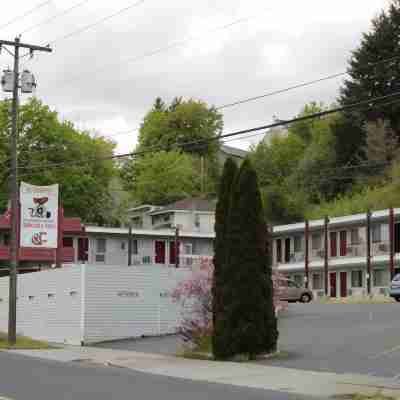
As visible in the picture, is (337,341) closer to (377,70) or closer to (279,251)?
(279,251)

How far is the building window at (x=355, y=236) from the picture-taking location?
62.1 metres

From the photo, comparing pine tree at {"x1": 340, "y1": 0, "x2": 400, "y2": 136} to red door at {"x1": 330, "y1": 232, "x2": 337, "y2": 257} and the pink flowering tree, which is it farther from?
the pink flowering tree

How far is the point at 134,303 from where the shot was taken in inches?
1294

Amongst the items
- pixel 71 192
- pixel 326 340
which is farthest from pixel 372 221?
pixel 326 340

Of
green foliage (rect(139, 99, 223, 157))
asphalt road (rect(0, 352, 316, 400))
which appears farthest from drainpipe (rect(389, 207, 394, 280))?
green foliage (rect(139, 99, 223, 157))

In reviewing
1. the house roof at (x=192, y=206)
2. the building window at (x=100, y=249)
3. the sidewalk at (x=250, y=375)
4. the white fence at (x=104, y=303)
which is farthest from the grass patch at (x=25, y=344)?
the house roof at (x=192, y=206)

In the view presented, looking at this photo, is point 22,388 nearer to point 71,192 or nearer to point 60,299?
point 60,299

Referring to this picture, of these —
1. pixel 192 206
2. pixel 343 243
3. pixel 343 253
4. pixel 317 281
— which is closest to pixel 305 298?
pixel 343 253

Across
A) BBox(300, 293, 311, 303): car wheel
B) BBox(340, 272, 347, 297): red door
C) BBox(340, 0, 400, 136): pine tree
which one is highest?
BBox(340, 0, 400, 136): pine tree

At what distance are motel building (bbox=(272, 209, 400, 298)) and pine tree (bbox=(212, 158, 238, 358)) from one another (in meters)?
34.9

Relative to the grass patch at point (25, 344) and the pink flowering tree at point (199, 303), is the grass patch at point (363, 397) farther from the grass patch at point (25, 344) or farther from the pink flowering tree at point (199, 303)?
the grass patch at point (25, 344)

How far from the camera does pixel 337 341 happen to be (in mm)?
26344

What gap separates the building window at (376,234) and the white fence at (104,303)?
1138 inches

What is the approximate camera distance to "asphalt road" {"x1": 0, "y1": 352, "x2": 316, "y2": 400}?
15734 millimetres
